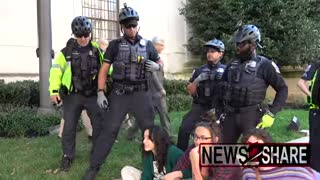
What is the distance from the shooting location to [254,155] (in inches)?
147

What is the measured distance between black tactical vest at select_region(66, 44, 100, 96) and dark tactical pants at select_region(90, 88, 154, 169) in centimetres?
48

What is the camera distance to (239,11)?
48.6 ft

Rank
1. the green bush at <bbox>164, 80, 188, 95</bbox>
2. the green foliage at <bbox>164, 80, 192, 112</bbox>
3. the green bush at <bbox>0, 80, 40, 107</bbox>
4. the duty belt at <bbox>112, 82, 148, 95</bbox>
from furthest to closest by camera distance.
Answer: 1. the green bush at <bbox>164, 80, 188, 95</bbox>
2. the green foliage at <bbox>164, 80, 192, 112</bbox>
3. the green bush at <bbox>0, 80, 40, 107</bbox>
4. the duty belt at <bbox>112, 82, 148, 95</bbox>

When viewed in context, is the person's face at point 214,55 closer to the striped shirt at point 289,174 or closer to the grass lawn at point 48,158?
the grass lawn at point 48,158

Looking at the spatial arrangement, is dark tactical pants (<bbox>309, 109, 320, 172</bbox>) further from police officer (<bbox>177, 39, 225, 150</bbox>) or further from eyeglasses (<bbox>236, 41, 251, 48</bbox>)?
police officer (<bbox>177, 39, 225, 150</bbox>)

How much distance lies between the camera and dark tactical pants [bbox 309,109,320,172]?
4.74m

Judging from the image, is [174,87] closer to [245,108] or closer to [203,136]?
[245,108]

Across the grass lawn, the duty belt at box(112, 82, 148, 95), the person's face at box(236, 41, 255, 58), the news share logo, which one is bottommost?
the grass lawn

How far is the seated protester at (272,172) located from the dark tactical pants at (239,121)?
850 millimetres

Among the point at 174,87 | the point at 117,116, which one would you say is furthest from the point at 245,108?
the point at 174,87

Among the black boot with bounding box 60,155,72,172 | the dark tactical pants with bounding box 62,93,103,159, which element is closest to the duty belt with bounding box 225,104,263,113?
the dark tactical pants with bounding box 62,93,103,159

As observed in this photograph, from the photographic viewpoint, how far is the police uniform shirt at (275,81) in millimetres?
4652

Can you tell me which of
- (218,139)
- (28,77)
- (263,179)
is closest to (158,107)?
(218,139)

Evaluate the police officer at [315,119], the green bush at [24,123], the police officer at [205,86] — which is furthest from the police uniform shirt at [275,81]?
the green bush at [24,123]
